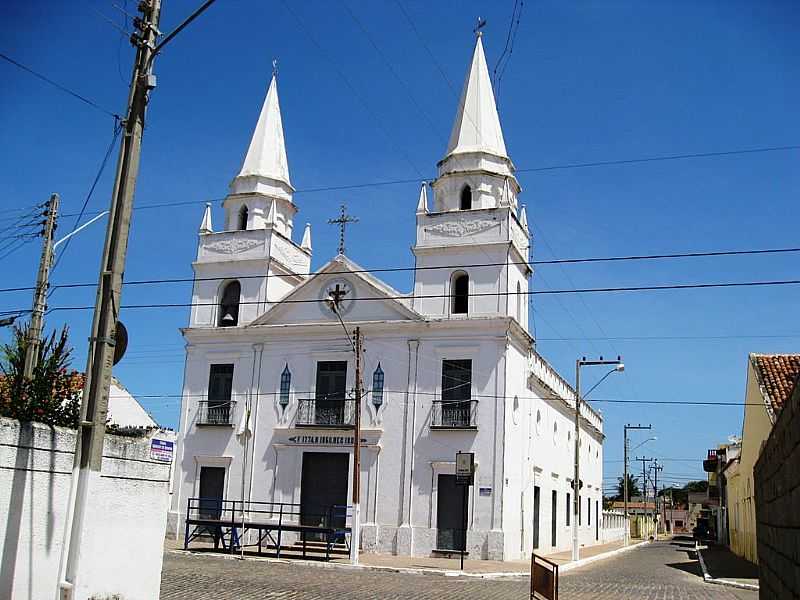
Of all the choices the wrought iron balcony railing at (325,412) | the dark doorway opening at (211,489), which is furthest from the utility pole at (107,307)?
the dark doorway opening at (211,489)

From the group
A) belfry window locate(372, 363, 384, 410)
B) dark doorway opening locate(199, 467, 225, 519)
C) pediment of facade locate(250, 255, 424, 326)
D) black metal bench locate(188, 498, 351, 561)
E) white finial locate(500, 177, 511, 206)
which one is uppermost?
white finial locate(500, 177, 511, 206)

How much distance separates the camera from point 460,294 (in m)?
31.6

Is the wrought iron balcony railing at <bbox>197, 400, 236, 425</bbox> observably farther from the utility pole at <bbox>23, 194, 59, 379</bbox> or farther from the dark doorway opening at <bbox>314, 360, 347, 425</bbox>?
the utility pole at <bbox>23, 194, 59, 379</bbox>

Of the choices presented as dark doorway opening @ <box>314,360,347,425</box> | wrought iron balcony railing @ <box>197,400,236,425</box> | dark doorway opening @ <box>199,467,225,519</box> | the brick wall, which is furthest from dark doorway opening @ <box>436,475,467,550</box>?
the brick wall

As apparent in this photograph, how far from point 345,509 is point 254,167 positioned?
14.5 metres

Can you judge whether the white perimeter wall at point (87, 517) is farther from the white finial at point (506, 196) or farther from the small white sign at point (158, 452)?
the white finial at point (506, 196)

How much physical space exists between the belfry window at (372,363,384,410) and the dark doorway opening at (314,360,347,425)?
107 centimetres

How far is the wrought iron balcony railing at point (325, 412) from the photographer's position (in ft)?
102

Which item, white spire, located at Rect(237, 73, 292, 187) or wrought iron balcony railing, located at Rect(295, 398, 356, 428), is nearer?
wrought iron balcony railing, located at Rect(295, 398, 356, 428)

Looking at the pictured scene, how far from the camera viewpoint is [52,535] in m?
10.1

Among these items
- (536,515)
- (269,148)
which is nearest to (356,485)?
(536,515)

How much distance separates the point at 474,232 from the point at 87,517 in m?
22.8

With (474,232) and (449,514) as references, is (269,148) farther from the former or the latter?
(449,514)

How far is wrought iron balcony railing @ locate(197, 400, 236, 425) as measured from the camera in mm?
33031
